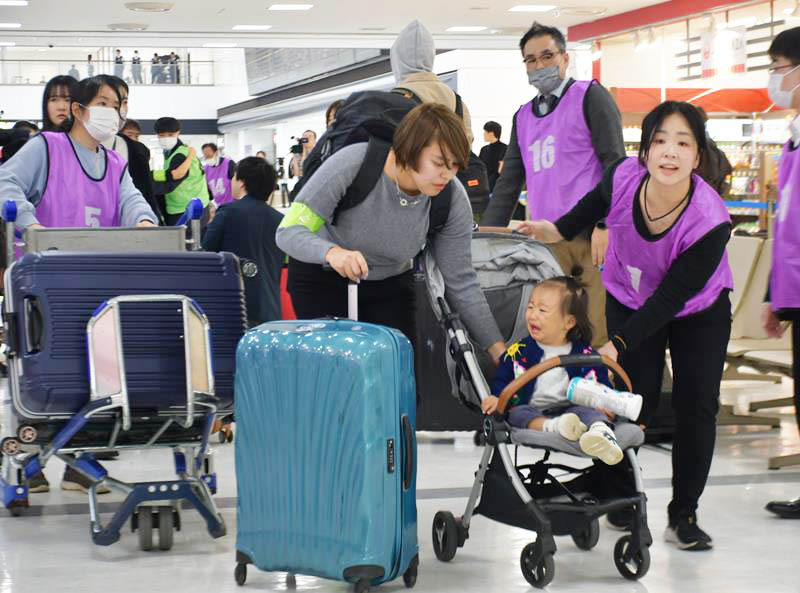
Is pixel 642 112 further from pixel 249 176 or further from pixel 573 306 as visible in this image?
pixel 573 306

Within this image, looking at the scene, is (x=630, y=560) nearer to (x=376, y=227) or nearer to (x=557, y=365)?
(x=557, y=365)

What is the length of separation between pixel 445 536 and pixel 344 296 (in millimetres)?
721

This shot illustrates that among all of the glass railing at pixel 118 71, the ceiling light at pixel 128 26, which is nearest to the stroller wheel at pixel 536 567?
the ceiling light at pixel 128 26

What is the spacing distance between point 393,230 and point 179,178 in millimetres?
6108

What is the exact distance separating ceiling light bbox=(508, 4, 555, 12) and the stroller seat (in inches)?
513

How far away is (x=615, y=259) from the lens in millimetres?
3564

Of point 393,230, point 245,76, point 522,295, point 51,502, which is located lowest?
point 51,502

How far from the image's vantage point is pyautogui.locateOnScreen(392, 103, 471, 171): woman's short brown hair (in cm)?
300

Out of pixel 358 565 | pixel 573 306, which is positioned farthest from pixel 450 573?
pixel 573 306

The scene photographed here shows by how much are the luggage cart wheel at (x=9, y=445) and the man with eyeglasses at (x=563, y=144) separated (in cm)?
213

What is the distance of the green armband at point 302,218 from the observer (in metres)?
3.08

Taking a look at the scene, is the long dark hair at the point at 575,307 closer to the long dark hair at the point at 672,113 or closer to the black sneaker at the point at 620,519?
the long dark hair at the point at 672,113

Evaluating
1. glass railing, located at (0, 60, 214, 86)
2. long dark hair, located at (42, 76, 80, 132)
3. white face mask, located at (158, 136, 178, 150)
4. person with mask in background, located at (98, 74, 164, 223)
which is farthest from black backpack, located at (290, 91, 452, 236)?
glass railing, located at (0, 60, 214, 86)

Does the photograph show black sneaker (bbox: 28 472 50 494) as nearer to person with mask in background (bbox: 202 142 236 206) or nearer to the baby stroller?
the baby stroller
